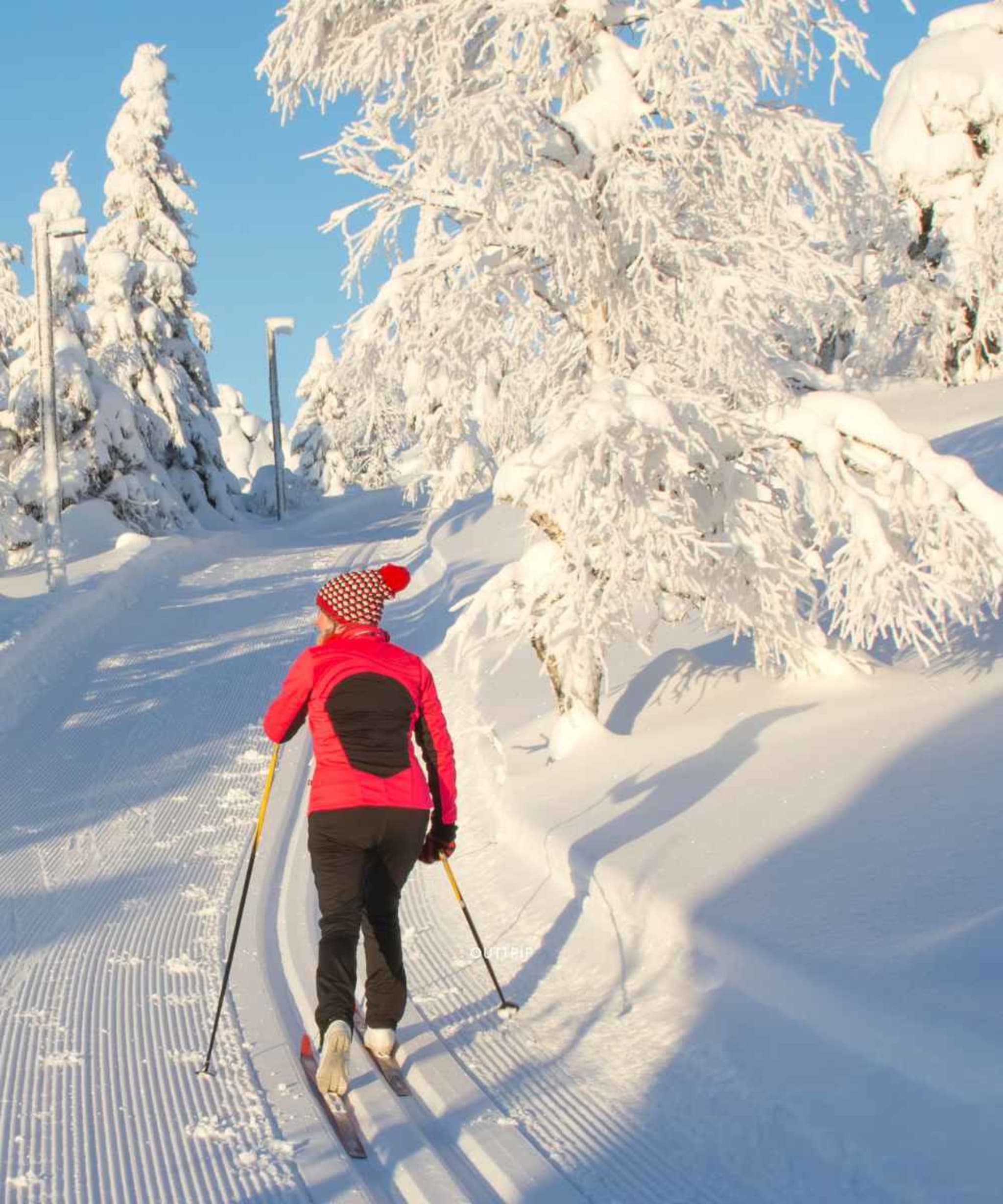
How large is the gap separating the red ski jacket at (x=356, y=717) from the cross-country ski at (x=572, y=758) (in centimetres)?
2

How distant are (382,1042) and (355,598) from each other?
1690 mm

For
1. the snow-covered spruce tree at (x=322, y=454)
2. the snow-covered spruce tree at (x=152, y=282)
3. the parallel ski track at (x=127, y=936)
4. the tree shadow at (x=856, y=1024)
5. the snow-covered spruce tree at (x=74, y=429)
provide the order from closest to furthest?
1. the tree shadow at (x=856, y=1024)
2. the parallel ski track at (x=127, y=936)
3. the snow-covered spruce tree at (x=74, y=429)
4. the snow-covered spruce tree at (x=152, y=282)
5. the snow-covered spruce tree at (x=322, y=454)

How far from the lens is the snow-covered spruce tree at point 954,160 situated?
84.6ft

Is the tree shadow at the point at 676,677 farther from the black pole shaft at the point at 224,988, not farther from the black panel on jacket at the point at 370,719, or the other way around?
the black panel on jacket at the point at 370,719

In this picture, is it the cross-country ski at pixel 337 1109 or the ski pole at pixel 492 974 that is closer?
the cross-country ski at pixel 337 1109

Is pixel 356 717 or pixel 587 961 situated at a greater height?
pixel 356 717

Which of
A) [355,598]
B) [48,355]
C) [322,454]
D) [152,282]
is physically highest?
[152,282]

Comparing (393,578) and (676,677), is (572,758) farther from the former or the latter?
(393,578)

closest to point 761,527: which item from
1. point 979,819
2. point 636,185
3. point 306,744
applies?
point 636,185

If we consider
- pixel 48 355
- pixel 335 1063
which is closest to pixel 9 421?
pixel 48 355

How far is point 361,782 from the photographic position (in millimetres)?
4242

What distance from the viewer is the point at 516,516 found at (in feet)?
90.0

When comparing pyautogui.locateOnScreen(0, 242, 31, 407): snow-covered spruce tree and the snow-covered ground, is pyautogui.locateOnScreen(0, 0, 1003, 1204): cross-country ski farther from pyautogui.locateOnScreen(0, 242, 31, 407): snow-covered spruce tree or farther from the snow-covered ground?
pyautogui.locateOnScreen(0, 242, 31, 407): snow-covered spruce tree

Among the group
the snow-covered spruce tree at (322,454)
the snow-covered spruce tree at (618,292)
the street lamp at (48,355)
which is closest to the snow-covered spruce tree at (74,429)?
the street lamp at (48,355)
